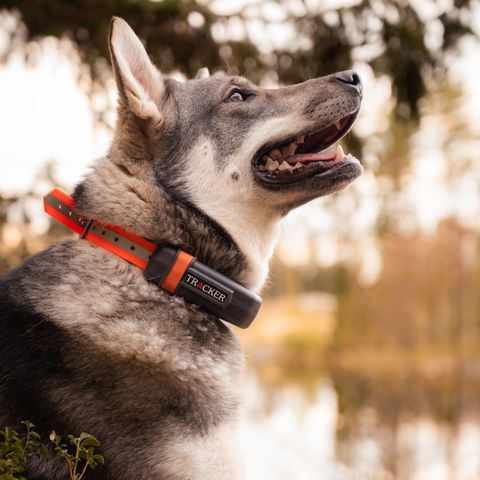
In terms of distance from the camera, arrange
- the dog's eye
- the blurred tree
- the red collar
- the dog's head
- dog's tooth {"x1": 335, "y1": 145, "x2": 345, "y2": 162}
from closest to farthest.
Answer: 1. the red collar
2. the dog's head
3. dog's tooth {"x1": 335, "y1": 145, "x2": 345, "y2": 162}
4. the dog's eye
5. the blurred tree

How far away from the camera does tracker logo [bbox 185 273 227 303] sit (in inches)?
104

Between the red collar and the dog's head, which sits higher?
the dog's head

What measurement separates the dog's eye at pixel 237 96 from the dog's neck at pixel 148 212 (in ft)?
1.93

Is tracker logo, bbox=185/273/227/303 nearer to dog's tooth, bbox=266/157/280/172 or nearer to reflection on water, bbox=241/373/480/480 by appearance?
dog's tooth, bbox=266/157/280/172

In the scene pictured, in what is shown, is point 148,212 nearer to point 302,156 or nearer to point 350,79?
point 302,156

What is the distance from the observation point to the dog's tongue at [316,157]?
9.91 ft

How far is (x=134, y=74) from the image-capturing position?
9.57 ft

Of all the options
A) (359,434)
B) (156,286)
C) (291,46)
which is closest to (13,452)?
(156,286)

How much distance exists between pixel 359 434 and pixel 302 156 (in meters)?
7.44

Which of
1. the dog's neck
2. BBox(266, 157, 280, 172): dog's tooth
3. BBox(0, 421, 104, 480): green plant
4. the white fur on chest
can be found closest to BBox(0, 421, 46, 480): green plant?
BBox(0, 421, 104, 480): green plant

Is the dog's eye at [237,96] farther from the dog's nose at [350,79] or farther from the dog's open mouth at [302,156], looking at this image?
the dog's nose at [350,79]

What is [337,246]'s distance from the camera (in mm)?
21000

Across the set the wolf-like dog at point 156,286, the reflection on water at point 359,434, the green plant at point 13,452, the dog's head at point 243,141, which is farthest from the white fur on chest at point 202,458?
the reflection on water at point 359,434

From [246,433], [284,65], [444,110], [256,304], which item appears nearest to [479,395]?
[246,433]
